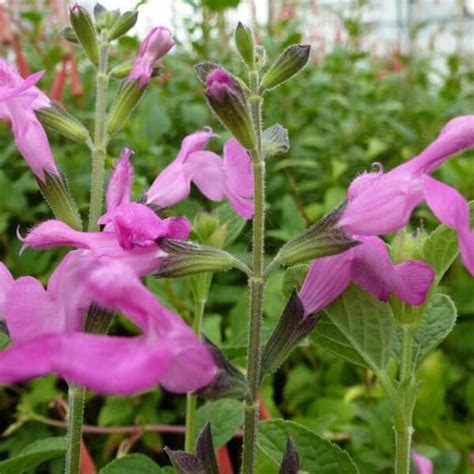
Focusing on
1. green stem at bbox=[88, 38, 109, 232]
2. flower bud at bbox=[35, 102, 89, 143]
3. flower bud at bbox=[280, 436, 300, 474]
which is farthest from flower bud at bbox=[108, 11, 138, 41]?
flower bud at bbox=[280, 436, 300, 474]

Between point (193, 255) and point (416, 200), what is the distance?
0.14 metres

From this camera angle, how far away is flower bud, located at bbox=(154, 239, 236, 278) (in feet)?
1.61

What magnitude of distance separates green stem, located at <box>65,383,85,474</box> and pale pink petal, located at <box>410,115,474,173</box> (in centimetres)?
28

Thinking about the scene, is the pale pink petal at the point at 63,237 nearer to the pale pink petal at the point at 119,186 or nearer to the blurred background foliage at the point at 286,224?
the pale pink petal at the point at 119,186

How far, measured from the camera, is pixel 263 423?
58cm

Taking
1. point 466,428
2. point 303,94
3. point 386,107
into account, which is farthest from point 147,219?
point 303,94

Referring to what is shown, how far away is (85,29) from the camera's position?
2.42 ft

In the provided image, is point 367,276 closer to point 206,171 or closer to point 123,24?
point 206,171

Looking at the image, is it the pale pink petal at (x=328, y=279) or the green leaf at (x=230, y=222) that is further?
the green leaf at (x=230, y=222)

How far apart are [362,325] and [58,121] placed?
32cm

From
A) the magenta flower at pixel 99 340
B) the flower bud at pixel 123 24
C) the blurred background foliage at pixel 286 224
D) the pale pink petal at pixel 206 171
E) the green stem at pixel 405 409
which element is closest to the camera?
the magenta flower at pixel 99 340

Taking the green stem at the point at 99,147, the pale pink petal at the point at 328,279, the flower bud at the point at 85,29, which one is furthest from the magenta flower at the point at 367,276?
the flower bud at the point at 85,29

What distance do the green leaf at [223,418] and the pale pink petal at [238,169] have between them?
0.71ft

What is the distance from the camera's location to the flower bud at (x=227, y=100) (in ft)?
1.54
